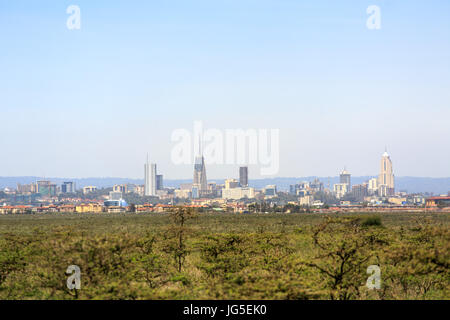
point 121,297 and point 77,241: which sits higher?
point 77,241

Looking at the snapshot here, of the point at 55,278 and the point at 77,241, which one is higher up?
the point at 77,241

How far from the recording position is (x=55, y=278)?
55.0ft

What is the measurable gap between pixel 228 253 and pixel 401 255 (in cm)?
897

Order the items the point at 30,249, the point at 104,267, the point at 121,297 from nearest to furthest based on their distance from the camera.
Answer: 1. the point at 121,297
2. the point at 104,267
3. the point at 30,249

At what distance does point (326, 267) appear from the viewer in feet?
68.5
